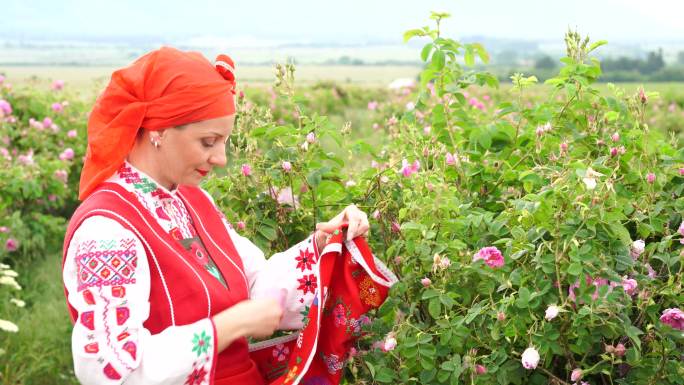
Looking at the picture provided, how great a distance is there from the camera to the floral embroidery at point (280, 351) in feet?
8.09

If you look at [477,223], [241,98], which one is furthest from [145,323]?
[241,98]

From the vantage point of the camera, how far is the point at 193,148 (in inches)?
78.5

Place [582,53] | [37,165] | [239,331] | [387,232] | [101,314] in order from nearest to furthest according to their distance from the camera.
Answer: [101,314]
[239,331]
[387,232]
[582,53]
[37,165]

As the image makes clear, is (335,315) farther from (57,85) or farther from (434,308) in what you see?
(57,85)

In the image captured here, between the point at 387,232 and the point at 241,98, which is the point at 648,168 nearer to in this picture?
the point at 387,232

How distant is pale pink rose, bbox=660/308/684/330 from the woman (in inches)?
37.1

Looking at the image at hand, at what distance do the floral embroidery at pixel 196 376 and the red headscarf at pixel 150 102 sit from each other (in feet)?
1.66

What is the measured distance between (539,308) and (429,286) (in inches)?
11.1

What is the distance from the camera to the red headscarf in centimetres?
195

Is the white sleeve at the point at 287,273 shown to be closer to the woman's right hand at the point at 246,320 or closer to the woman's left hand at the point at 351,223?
the woman's left hand at the point at 351,223

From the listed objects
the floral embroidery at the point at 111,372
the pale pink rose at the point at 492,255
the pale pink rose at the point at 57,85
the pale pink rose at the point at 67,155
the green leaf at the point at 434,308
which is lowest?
the pale pink rose at the point at 67,155

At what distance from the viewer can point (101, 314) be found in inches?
71.4

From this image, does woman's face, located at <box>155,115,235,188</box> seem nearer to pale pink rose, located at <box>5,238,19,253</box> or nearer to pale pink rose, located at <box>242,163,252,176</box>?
pale pink rose, located at <box>242,163,252,176</box>

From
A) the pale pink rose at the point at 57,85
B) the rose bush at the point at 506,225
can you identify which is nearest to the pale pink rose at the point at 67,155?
the pale pink rose at the point at 57,85
